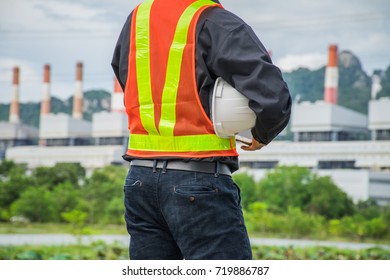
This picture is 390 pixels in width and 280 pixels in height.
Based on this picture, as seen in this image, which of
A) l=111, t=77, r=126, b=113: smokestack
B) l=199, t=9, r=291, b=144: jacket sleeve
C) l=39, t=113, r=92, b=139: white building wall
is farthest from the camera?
l=39, t=113, r=92, b=139: white building wall

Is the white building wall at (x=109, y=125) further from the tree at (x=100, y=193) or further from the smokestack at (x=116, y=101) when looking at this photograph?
the tree at (x=100, y=193)

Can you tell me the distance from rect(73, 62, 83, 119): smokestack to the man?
4890 mm

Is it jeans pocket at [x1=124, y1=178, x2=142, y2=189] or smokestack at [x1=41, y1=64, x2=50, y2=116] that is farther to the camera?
smokestack at [x1=41, y1=64, x2=50, y2=116]

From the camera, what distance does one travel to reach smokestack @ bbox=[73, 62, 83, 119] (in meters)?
6.28

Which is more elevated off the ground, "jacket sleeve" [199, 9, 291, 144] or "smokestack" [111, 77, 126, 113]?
"jacket sleeve" [199, 9, 291, 144]

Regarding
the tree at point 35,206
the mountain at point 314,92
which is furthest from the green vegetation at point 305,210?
the tree at point 35,206

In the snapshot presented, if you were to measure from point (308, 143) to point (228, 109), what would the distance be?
5.51m

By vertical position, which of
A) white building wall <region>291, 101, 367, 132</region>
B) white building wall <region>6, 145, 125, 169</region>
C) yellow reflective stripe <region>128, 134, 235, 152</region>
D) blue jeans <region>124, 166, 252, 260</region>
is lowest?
white building wall <region>6, 145, 125, 169</region>

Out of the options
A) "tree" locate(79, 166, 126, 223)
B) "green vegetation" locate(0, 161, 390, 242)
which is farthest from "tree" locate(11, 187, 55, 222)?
"tree" locate(79, 166, 126, 223)

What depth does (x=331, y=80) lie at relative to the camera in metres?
6.76

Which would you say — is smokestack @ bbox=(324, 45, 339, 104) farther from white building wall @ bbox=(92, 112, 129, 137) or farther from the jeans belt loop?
the jeans belt loop

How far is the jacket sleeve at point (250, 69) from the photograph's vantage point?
1.21m
